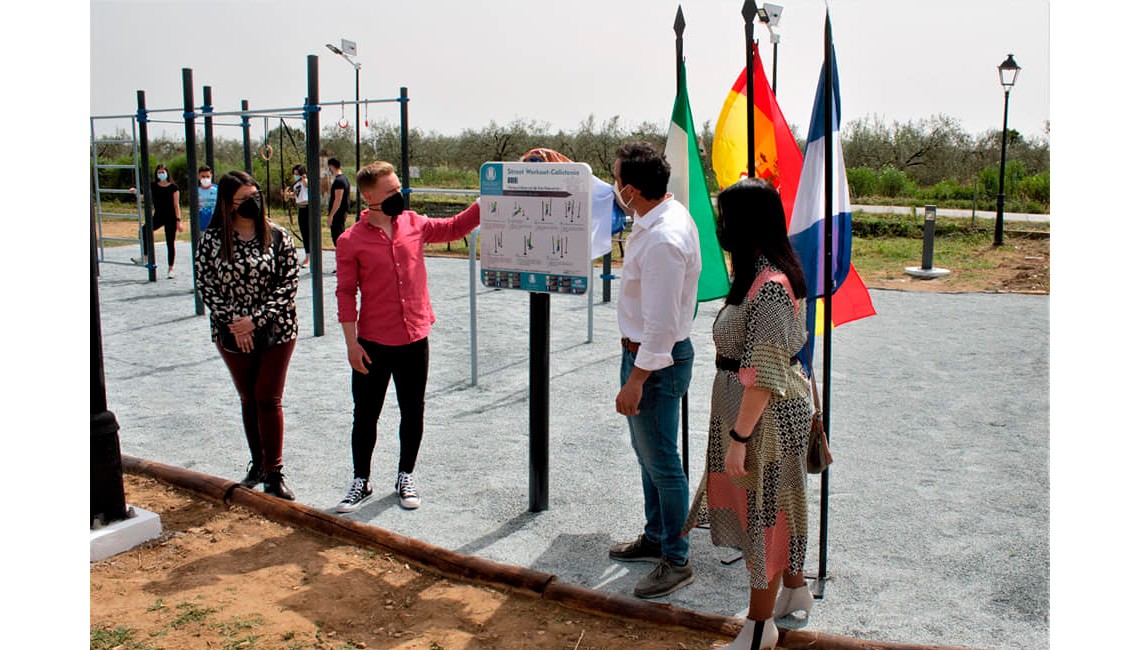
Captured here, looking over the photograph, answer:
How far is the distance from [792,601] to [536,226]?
1974mm

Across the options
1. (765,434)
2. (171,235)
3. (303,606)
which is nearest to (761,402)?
(765,434)

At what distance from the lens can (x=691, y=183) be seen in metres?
4.30

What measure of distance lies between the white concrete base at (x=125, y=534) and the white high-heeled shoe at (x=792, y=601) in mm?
2705

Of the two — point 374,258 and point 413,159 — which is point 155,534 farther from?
point 413,159

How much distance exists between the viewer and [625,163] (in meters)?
3.48

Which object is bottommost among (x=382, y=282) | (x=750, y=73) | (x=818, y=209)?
(x=382, y=282)

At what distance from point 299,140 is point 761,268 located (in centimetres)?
3301

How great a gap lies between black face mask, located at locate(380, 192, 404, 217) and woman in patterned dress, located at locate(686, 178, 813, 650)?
5.58 ft

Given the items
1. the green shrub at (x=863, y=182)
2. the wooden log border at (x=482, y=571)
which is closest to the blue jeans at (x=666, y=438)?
the wooden log border at (x=482, y=571)

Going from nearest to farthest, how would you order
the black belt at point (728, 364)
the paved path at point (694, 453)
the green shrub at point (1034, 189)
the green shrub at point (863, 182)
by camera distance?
the black belt at point (728, 364) < the paved path at point (694, 453) < the green shrub at point (1034, 189) < the green shrub at point (863, 182)

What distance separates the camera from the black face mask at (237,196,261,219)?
14.6ft

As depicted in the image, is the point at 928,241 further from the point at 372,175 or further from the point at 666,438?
the point at 666,438

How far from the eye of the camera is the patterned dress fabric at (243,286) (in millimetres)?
4461

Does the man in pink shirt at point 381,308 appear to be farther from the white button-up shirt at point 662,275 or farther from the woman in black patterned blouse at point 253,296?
the white button-up shirt at point 662,275
